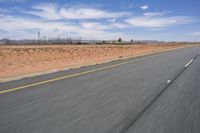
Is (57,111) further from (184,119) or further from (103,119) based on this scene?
(184,119)

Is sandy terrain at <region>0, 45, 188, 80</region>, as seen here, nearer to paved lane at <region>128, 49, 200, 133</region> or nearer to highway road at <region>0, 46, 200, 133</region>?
highway road at <region>0, 46, 200, 133</region>

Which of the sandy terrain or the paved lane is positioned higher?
the paved lane

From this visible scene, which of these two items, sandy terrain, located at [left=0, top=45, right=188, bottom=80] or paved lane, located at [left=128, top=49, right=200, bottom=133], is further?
sandy terrain, located at [left=0, top=45, right=188, bottom=80]

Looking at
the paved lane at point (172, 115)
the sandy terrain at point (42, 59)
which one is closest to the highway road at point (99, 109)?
the paved lane at point (172, 115)

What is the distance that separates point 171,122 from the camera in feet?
16.5

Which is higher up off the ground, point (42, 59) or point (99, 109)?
point (99, 109)

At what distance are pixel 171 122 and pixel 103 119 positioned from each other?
1.38 metres

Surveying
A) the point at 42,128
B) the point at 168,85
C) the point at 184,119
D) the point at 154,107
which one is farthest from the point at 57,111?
the point at 168,85

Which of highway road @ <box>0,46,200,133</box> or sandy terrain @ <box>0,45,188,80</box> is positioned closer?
highway road @ <box>0,46,200,133</box>

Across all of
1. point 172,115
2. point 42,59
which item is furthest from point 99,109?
point 42,59

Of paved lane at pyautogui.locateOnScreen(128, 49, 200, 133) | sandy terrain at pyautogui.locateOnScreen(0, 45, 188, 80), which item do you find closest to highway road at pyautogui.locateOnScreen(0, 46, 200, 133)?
paved lane at pyautogui.locateOnScreen(128, 49, 200, 133)

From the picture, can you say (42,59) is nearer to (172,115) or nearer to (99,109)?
(99,109)

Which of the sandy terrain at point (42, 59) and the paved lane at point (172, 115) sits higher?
the paved lane at point (172, 115)

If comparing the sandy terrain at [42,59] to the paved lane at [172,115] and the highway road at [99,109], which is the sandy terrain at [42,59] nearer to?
the highway road at [99,109]
